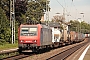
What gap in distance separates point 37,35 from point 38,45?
1.05 m

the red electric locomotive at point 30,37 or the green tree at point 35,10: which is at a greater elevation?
the green tree at point 35,10

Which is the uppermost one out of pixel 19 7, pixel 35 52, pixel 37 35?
pixel 19 7

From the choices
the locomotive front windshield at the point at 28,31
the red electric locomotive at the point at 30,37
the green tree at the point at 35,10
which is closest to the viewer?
the red electric locomotive at the point at 30,37

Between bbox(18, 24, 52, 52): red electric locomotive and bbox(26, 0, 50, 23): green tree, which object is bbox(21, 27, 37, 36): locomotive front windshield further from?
bbox(26, 0, 50, 23): green tree

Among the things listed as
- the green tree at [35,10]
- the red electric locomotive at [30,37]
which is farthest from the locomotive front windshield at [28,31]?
the green tree at [35,10]

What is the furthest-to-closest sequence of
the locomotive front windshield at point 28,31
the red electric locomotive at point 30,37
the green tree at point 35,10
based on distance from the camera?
the green tree at point 35,10 < the locomotive front windshield at point 28,31 < the red electric locomotive at point 30,37

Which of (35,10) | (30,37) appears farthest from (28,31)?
(35,10)

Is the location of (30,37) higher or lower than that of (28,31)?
lower

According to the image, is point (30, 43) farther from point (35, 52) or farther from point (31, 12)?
point (31, 12)

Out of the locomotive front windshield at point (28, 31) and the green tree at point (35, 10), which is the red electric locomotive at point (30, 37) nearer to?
the locomotive front windshield at point (28, 31)

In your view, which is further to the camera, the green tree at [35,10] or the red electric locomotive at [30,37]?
the green tree at [35,10]

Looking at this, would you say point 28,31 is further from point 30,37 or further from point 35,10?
point 35,10

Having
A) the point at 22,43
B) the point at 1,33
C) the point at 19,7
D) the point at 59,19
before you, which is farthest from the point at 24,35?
the point at 59,19

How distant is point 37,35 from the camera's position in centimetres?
2703
